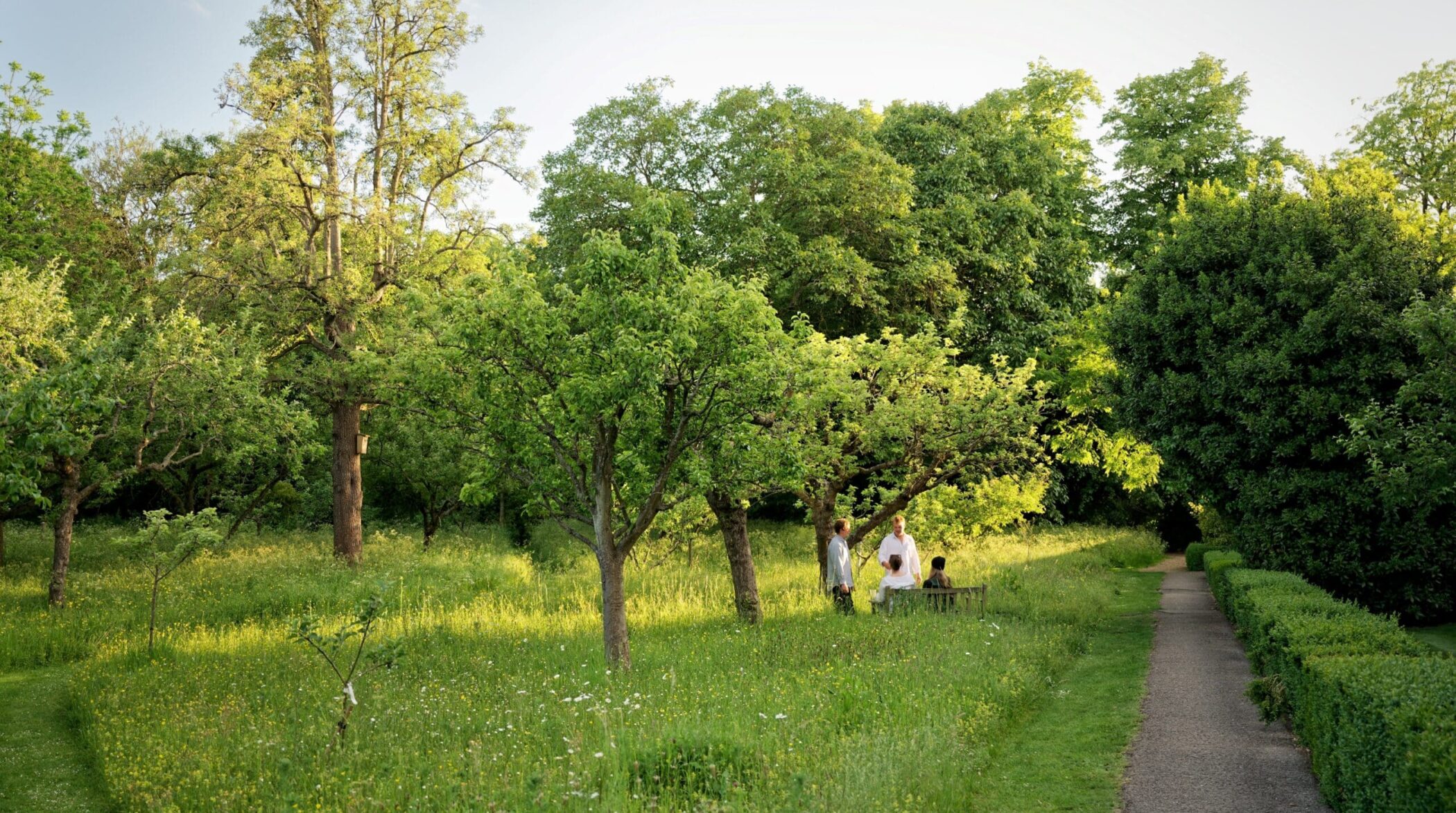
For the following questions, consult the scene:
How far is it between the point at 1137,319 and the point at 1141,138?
18.7 m

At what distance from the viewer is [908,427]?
57.7ft

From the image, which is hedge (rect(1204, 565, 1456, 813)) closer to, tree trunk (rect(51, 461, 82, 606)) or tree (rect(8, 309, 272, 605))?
tree (rect(8, 309, 272, 605))

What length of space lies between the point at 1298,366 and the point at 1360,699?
11989mm

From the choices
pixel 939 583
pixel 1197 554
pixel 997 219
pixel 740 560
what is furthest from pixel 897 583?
pixel 1197 554

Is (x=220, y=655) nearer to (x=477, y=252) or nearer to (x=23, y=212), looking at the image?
(x=477, y=252)

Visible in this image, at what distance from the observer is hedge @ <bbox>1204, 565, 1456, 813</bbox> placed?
6.11 metres

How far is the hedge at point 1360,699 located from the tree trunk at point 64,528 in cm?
2061

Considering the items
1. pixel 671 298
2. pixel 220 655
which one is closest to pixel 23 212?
pixel 220 655

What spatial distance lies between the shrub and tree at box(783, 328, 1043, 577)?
29.8ft

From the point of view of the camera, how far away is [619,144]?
3128cm

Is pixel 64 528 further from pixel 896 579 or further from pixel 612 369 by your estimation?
pixel 896 579

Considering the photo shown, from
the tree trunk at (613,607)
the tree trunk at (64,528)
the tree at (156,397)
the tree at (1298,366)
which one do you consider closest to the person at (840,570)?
the tree trunk at (613,607)

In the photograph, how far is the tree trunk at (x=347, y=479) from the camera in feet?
79.7

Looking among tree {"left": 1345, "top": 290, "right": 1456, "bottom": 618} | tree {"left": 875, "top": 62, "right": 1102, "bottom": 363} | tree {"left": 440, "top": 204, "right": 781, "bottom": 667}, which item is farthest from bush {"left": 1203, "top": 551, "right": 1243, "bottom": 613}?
tree {"left": 440, "top": 204, "right": 781, "bottom": 667}
